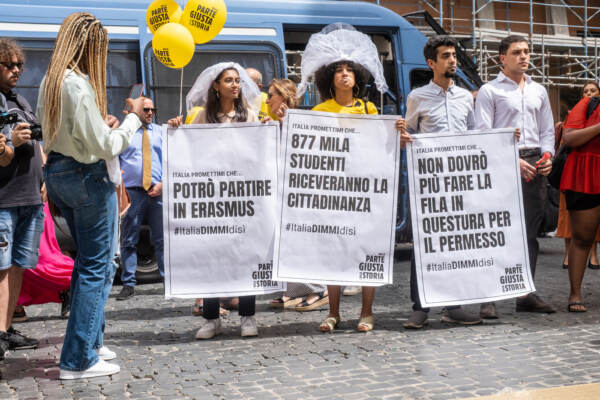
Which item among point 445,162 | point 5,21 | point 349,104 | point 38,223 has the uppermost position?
point 5,21

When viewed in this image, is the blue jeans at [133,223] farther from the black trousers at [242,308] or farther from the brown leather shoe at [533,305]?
the brown leather shoe at [533,305]

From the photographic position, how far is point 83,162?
163 inches

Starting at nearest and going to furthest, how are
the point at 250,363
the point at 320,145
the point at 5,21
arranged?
1. the point at 250,363
2. the point at 320,145
3. the point at 5,21

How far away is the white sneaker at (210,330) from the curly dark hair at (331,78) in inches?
71.5

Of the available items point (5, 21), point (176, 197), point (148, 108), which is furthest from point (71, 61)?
point (5, 21)

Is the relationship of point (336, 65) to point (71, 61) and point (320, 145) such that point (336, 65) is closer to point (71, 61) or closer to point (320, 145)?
point (320, 145)

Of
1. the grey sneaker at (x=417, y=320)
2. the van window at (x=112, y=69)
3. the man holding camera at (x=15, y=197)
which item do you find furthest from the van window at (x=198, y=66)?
the grey sneaker at (x=417, y=320)

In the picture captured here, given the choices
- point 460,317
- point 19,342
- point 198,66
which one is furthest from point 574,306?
point 198,66

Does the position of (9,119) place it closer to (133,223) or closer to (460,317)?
(133,223)

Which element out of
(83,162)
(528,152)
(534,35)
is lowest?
(83,162)

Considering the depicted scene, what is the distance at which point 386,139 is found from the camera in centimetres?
540

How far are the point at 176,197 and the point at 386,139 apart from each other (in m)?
1.49

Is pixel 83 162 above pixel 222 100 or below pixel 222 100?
below

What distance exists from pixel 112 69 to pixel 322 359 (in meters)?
5.22
